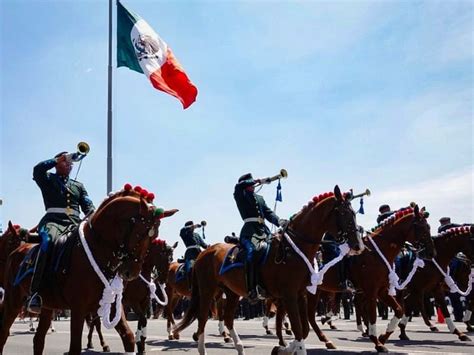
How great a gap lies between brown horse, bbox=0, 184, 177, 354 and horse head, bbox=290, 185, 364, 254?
332 centimetres

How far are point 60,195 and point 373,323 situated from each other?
6.88 metres

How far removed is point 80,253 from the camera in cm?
752

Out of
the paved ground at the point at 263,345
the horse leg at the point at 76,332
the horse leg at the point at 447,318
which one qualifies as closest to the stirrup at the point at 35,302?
the horse leg at the point at 76,332

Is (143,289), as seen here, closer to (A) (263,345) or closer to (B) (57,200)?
(A) (263,345)

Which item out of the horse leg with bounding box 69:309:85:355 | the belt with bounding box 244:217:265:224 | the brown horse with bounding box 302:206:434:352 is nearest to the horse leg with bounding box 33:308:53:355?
the horse leg with bounding box 69:309:85:355

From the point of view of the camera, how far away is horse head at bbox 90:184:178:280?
716 centimetres

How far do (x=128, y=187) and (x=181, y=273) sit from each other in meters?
10.8

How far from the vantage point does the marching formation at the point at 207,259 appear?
738 cm

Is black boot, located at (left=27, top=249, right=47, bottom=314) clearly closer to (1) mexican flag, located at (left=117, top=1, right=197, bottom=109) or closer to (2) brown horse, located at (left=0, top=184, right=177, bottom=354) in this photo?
(2) brown horse, located at (left=0, top=184, right=177, bottom=354)

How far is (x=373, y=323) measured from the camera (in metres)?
11.8

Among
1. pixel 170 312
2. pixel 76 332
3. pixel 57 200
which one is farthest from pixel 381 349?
pixel 170 312

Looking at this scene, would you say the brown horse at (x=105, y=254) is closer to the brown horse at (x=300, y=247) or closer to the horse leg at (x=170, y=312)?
the brown horse at (x=300, y=247)

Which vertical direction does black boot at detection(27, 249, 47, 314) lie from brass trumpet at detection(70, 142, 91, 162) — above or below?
below

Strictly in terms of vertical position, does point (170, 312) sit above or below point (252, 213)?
below
